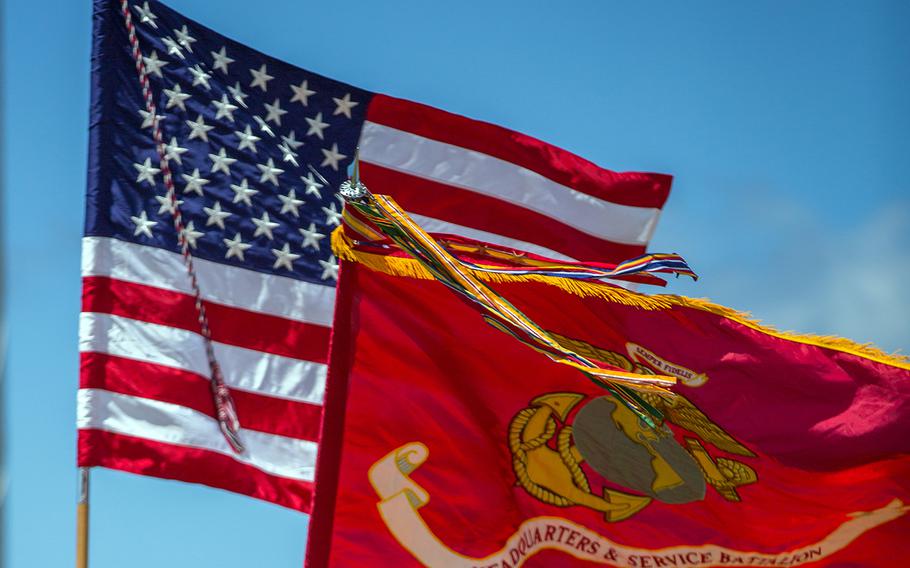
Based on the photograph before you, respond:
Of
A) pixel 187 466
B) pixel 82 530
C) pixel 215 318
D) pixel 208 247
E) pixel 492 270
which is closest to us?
pixel 82 530

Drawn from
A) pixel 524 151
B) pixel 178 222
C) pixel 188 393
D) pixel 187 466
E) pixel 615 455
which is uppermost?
pixel 524 151

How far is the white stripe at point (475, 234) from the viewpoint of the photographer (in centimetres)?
1180

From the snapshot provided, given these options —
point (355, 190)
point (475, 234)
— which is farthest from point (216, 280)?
point (475, 234)

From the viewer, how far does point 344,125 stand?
11000mm

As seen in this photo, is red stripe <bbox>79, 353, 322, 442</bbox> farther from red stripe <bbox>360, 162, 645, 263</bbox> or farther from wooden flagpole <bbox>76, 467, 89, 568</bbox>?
red stripe <bbox>360, 162, 645, 263</bbox>

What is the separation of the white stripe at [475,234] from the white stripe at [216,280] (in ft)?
5.39

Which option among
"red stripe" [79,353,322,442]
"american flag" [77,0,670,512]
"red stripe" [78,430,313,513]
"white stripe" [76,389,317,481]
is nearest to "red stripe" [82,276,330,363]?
"american flag" [77,0,670,512]

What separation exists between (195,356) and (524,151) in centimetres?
429

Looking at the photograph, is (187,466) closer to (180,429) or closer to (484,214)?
(180,429)

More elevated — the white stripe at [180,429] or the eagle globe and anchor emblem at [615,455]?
the white stripe at [180,429]

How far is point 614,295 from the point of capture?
358 inches

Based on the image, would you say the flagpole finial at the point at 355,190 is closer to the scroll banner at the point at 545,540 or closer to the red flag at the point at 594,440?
the red flag at the point at 594,440

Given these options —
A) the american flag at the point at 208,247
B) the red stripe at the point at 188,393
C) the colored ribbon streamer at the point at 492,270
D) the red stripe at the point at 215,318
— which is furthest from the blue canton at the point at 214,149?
the colored ribbon streamer at the point at 492,270

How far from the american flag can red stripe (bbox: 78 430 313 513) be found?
11mm
